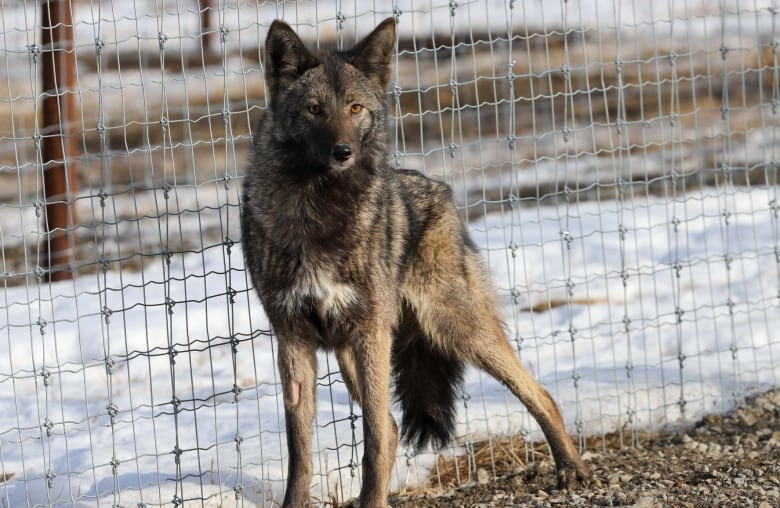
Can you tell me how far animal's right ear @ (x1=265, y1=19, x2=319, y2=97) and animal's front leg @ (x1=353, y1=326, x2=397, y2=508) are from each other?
117cm

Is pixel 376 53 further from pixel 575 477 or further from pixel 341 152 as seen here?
pixel 575 477

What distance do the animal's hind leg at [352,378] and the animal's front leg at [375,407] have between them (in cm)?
10

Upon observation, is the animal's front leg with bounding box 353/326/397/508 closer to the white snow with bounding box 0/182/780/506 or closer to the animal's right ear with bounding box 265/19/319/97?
the white snow with bounding box 0/182/780/506

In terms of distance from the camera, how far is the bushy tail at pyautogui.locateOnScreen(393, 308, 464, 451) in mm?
5289

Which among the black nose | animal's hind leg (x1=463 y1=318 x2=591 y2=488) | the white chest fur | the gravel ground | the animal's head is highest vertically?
the animal's head

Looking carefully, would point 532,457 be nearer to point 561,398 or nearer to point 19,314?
point 561,398

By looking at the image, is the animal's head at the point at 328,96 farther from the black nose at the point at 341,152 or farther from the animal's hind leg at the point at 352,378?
the animal's hind leg at the point at 352,378

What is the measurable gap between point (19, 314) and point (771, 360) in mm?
5226

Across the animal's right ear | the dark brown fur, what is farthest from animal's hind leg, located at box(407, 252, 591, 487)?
the animal's right ear

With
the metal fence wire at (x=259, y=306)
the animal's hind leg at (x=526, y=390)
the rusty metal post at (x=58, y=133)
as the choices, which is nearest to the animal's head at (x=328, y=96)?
the metal fence wire at (x=259, y=306)

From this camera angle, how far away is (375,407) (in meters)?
4.64

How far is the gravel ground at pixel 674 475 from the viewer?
4832mm

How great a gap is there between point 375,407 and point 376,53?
1.59 m

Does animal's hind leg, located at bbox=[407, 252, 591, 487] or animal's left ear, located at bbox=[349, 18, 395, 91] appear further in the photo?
animal's hind leg, located at bbox=[407, 252, 591, 487]
